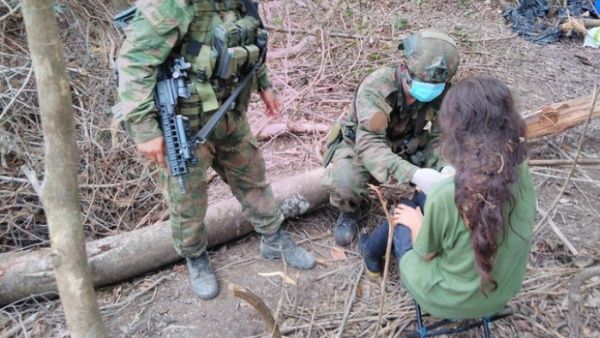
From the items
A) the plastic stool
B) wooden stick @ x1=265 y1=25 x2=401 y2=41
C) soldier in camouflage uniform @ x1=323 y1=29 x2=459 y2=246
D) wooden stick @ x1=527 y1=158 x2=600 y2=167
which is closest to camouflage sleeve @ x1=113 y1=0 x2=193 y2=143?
soldier in camouflage uniform @ x1=323 y1=29 x2=459 y2=246

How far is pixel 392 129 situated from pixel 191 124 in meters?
1.42

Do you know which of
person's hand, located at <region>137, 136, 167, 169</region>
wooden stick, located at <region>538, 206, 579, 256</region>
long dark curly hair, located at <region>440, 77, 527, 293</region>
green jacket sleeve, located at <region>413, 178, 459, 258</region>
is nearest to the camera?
long dark curly hair, located at <region>440, 77, 527, 293</region>

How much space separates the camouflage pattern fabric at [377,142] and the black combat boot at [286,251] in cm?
40

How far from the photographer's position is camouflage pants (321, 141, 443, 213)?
126 inches

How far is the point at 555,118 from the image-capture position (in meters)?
4.04

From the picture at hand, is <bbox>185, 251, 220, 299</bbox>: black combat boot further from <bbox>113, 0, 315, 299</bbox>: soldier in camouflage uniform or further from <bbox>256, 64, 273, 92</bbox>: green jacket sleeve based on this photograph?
<bbox>256, 64, 273, 92</bbox>: green jacket sleeve

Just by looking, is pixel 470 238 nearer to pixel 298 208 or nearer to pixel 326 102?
pixel 298 208

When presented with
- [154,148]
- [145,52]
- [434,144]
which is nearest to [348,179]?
[434,144]

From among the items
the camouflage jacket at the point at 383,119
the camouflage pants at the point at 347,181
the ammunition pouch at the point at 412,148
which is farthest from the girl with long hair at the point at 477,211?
the ammunition pouch at the point at 412,148

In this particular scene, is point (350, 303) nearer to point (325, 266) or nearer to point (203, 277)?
point (325, 266)

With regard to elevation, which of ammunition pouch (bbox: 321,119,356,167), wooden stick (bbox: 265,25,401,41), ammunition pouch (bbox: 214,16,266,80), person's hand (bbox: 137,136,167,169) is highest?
ammunition pouch (bbox: 214,16,266,80)

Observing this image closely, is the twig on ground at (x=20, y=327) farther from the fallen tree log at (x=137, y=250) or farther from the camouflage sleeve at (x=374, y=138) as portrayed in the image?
the camouflage sleeve at (x=374, y=138)

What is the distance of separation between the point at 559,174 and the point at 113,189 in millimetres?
3565

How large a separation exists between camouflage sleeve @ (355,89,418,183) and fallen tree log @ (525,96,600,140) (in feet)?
5.60
